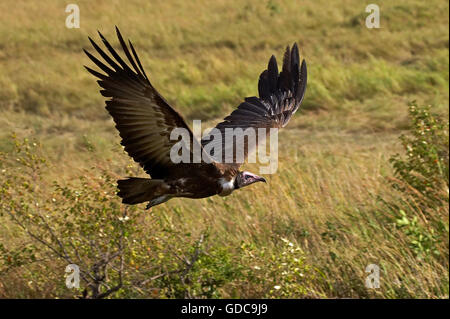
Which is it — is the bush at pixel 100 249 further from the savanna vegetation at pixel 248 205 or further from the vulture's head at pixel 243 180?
the vulture's head at pixel 243 180

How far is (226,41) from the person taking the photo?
1725cm

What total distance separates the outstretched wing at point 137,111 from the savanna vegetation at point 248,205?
90 cm

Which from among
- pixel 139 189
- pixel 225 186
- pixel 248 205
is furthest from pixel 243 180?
pixel 248 205

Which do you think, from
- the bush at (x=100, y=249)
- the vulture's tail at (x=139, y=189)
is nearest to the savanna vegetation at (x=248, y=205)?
the bush at (x=100, y=249)

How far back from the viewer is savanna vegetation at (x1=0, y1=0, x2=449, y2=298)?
5.64 meters

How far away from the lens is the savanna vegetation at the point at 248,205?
564cm

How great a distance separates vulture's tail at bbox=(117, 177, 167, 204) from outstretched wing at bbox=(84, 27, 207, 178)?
0.12 meters

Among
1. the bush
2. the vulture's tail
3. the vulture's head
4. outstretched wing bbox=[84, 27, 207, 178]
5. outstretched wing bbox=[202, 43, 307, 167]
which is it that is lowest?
the bush

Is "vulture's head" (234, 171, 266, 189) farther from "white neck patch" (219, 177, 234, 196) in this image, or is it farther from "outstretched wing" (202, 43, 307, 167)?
"outstretched wing" (202, 43, 307, 167)

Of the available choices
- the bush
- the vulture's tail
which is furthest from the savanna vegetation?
the vulture's tail

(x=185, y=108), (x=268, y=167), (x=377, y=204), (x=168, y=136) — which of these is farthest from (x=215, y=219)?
(x=185, y=108)

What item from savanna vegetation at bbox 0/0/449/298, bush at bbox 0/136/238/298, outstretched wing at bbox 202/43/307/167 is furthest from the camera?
outstretched wing at bbox 202/43/307/167

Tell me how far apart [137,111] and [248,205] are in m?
3.18

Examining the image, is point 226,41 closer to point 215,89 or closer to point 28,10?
point 215,89
